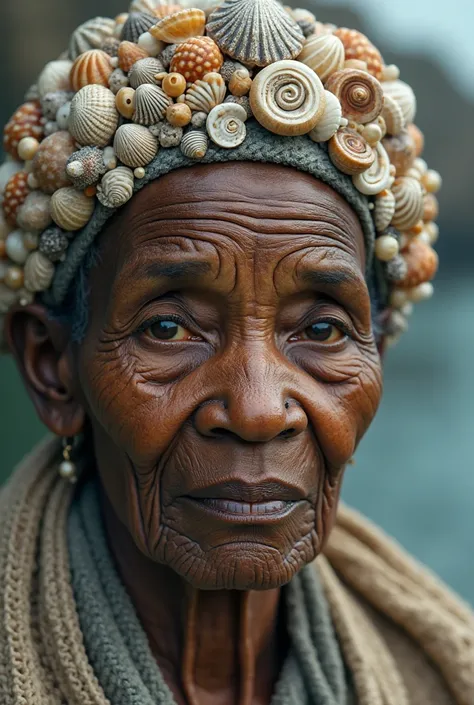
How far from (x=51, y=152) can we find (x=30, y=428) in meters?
2.13

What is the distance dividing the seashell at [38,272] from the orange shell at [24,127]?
10.4 inches

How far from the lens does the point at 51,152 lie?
214 centimetres

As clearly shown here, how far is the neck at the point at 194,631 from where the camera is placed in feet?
7.36

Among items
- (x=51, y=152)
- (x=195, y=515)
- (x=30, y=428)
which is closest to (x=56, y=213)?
(x=51, y=152)

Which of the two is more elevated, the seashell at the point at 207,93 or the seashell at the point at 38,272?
the seashell at the point at 207,93

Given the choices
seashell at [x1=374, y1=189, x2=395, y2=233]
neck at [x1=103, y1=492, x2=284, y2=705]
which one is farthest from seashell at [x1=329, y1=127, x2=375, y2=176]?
neck at [x1=103, y1=492, x2=284, y2=705]

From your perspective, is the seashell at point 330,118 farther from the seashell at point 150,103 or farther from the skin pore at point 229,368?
the seashell at point 150,103

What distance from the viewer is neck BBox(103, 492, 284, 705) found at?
2.24m

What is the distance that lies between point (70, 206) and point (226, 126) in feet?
1.30

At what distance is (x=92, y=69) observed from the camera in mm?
2143

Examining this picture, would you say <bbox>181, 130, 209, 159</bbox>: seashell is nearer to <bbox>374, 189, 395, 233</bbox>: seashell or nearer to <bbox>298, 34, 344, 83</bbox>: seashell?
<bbox>298, 34, 344, 83</bbox>: seashell

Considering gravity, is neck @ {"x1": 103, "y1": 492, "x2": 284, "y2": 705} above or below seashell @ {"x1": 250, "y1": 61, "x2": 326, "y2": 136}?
below

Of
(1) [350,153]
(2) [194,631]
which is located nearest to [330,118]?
(1) [350,153]

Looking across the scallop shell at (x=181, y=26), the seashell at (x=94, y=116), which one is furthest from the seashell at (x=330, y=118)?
the seashell at (x=94, y=116)
